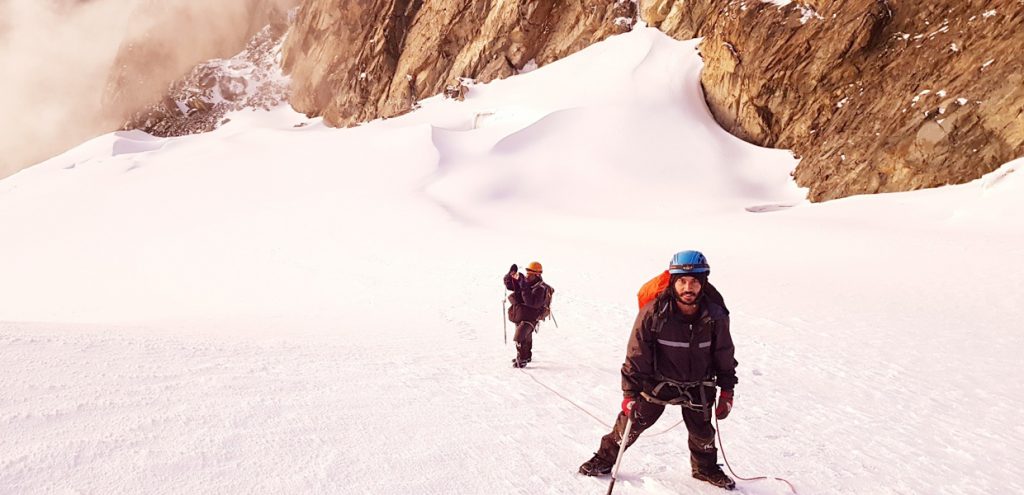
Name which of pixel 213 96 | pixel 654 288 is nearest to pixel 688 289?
pixel 654 288

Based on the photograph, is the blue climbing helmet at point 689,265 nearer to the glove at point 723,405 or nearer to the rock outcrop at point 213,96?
the glove at point 723,405

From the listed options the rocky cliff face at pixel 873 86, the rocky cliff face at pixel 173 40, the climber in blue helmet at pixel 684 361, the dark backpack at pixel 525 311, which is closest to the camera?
the climber in blue helmet at pixel 684 361

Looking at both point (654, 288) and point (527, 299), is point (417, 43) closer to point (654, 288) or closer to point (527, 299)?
point (527, 299)

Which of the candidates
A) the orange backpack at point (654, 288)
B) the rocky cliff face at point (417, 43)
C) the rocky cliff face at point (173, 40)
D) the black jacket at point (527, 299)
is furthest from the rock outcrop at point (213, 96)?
the orange backpack at point (654, 288)

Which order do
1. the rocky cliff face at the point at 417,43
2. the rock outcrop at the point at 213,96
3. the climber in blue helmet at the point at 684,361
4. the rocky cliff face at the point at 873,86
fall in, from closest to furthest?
the climber in blue helmet at the point at 684,361 < the rocky cliff face at the point at 873,86 < the rocky cliff face at the point at 417,43 < the rock outcrop at the point at 213,96

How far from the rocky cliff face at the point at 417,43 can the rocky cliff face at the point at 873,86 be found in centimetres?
1462

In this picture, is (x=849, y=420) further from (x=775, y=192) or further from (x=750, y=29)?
(x=750, y=29)

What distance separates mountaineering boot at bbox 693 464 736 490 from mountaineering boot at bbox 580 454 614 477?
69 cm

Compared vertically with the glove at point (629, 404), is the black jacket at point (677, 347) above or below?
above

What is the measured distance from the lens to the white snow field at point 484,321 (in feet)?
11.8

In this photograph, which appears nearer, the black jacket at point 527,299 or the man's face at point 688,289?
the man's face at point 688,289

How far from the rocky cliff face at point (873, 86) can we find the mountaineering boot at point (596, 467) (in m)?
22.7

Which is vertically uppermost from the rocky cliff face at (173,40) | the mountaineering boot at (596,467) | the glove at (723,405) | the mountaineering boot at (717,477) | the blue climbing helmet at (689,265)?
the rocky cliff face at (173,40)

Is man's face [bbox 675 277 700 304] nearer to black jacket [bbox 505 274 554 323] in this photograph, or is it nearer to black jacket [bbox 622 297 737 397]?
black jacket [bbox 622 297 737 397]
